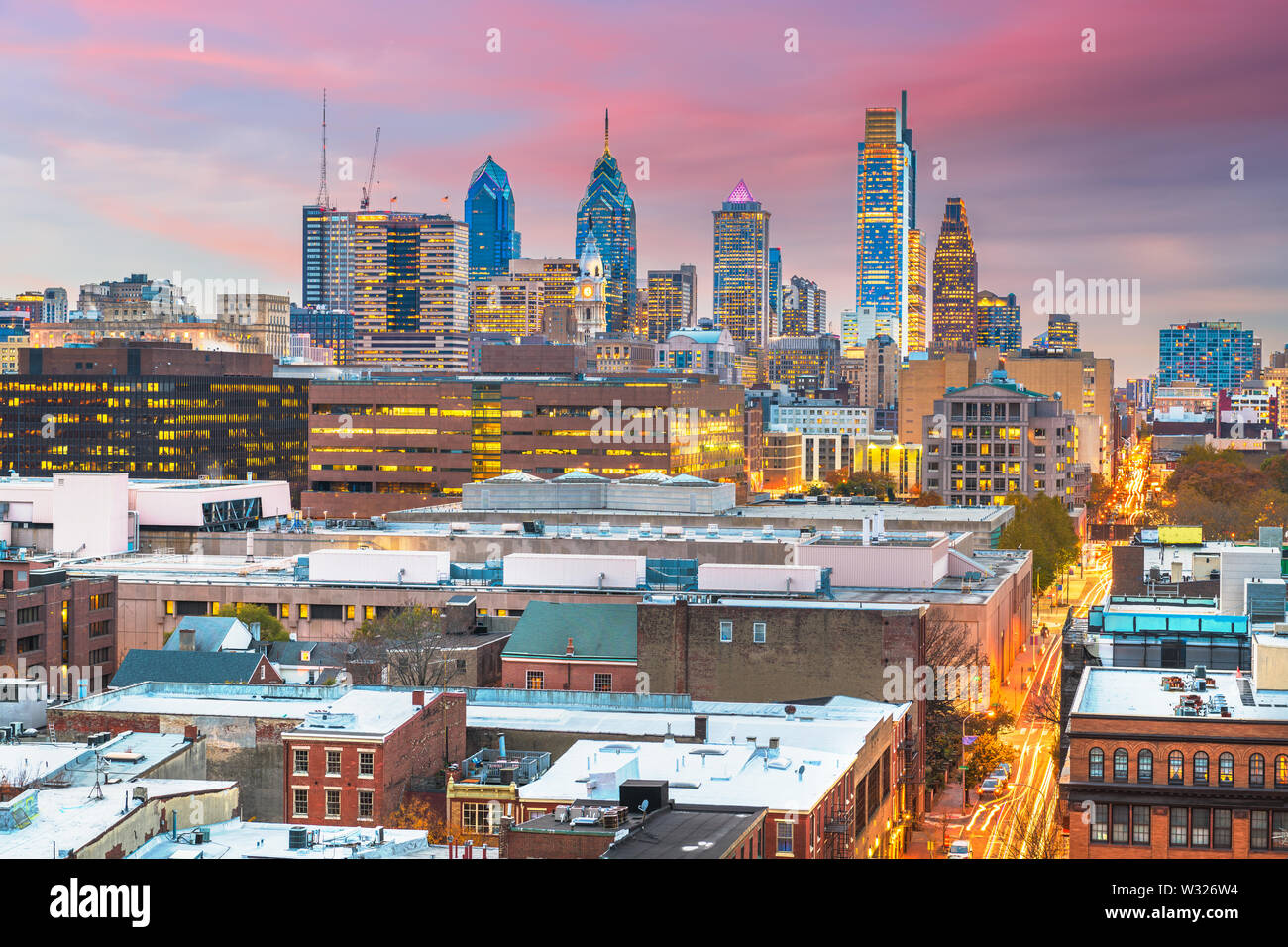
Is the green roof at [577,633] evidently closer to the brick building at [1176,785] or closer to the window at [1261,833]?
the brick building at [1176,785]

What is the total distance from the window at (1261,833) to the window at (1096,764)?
3.05m

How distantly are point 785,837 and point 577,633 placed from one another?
75.9ft

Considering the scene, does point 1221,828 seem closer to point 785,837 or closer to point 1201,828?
point 1201,828

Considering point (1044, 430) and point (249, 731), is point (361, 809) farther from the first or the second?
point (1044, 430)

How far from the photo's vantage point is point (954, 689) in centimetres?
5425

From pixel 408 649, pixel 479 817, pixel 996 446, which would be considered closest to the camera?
pixel 479 817

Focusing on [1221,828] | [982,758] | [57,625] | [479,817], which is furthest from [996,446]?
[479,817]

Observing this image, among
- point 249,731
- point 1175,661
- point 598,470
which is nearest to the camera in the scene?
point 249,731

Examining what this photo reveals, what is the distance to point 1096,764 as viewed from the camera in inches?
1350

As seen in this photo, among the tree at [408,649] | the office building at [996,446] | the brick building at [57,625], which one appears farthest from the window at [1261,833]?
the office building at [996,446]

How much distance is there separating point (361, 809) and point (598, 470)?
12607cm

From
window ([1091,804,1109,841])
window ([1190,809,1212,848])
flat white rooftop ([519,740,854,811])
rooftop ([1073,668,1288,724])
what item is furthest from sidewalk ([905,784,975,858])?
window ([1190,809,1212,848])
